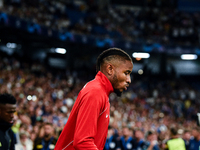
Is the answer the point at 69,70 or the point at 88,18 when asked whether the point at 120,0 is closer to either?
the point at 88,18

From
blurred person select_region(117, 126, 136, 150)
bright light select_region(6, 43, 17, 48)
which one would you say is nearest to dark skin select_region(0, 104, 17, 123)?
blurred person select_region(117, 126, 136, 150)

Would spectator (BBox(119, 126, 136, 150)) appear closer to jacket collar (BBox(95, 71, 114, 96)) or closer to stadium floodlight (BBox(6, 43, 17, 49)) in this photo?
jacket collar (BBox(95, 71, 114, 96))

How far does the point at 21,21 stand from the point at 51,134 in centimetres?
1017

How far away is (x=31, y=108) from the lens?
927 centimetres

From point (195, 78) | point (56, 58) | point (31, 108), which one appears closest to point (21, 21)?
point (31, 108)

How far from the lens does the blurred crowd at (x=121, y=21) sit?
56.8ft

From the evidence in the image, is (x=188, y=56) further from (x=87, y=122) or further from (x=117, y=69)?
(x=87, y=122)

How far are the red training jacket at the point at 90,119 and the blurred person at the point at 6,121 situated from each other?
1374 millimetres

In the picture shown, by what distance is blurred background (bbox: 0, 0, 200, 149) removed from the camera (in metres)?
13.2

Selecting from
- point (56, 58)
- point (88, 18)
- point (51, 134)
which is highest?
point (88, 18)

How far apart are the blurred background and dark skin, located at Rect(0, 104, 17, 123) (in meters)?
6.92

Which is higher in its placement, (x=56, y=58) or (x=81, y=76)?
(x=56, y=58)

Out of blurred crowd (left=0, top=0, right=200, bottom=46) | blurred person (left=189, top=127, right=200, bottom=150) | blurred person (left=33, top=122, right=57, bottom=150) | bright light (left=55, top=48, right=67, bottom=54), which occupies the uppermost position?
blurred crowd (left=0, top=0, right=200, bottom=46)

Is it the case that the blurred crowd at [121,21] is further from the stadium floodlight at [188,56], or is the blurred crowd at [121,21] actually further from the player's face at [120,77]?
the player's face at [120,77]
